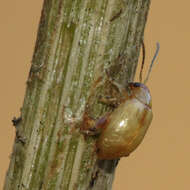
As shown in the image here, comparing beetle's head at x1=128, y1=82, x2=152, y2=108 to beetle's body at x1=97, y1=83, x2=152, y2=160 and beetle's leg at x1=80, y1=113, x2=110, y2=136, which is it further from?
beetle's leg at x1=80, y1=113, x2=110, y2=136

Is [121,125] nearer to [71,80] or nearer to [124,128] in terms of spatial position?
[124,128]

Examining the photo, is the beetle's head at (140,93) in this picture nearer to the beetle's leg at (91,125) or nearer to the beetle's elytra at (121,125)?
the beetle's elytra at (121,125)

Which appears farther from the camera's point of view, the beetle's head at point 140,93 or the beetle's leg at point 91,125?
the beetle's head at point 140,93

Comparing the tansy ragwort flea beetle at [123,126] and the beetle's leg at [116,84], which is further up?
the beetle's leg at [116,84]

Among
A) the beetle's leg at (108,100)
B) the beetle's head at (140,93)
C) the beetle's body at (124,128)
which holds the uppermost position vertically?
the beetle's head at (140,93)

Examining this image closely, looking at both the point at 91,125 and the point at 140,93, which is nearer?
the point at 91,125

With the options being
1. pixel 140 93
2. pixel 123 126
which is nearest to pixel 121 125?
pixel 123 126

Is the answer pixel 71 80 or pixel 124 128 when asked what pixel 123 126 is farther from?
pixel 71 80

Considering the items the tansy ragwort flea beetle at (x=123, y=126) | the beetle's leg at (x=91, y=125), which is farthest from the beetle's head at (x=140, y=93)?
the beetle's leg at (x=91, y=125)

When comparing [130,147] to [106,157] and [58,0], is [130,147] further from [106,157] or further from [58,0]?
[58,0]
